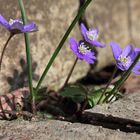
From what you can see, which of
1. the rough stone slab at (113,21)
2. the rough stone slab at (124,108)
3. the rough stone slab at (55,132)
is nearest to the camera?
the rough stone slab at (55,132)

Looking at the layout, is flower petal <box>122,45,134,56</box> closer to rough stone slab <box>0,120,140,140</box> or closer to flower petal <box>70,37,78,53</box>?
flower petal <box>70,37,78,53</box>

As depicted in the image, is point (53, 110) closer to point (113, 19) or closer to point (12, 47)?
point (12, 47)

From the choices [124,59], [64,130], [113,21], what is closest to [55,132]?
[64,130]

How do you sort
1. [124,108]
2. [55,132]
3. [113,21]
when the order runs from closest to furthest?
[55,132] < [124,108] < [113,21]

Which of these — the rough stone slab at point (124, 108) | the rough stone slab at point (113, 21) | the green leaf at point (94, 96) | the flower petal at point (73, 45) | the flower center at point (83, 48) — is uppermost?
the flower petal at point (73, 45)

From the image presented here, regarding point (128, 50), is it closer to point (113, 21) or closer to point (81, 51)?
point (81, 51)

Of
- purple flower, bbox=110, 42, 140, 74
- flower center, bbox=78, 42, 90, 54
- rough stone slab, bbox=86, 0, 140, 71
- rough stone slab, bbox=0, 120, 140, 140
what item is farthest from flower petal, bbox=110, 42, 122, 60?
rough stone slab, bbox=86, 0, 140, 71

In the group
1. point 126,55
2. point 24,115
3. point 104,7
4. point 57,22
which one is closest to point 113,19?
point 104,7

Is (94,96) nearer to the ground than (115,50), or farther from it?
nearer to the ground

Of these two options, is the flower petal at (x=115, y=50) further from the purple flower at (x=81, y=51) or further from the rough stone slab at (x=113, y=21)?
the rough stone slab at (x=113, y=21)

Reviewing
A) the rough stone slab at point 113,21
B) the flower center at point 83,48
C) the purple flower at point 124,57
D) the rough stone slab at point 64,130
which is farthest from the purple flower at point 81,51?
the rough stone slab at point 113,21
